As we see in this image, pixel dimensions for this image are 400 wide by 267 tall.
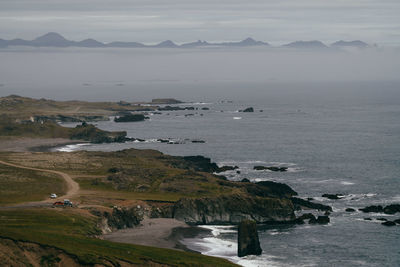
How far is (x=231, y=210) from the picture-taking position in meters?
92.9

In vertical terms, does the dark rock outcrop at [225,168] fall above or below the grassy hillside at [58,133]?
below

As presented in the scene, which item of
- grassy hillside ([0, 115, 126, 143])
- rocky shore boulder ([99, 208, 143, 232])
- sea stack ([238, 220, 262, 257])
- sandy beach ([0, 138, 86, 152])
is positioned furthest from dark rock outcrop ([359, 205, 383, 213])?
grassy hillside ([0, 115, 126, 143])

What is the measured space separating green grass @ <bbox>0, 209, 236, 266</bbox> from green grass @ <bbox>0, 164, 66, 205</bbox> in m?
11.2

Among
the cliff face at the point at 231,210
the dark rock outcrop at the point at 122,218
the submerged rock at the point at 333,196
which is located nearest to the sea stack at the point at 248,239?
the cliff face at the point at 231,210

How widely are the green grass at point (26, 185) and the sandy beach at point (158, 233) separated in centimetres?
1592

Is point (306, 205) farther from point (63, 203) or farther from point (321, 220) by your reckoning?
point (63, 203)

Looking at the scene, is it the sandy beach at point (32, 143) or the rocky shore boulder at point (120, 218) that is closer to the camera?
the rocky shore boulder at point (120, 218)

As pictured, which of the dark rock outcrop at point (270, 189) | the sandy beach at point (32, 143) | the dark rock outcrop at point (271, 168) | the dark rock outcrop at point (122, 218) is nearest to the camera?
the dark rock outcrop at point (122, 218)

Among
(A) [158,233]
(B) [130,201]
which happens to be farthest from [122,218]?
(B) [130,201]

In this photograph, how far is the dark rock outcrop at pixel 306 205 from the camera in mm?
98550

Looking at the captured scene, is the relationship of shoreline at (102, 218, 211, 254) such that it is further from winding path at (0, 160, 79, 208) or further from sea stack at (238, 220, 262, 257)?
winding path at (0, 160, 79, 208)

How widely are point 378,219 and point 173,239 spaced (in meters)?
27.4

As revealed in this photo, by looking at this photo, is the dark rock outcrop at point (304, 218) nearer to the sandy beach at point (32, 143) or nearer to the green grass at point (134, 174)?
the green grass at point (134, 174)

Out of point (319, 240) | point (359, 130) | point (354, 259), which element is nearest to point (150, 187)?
point (319, 240)
